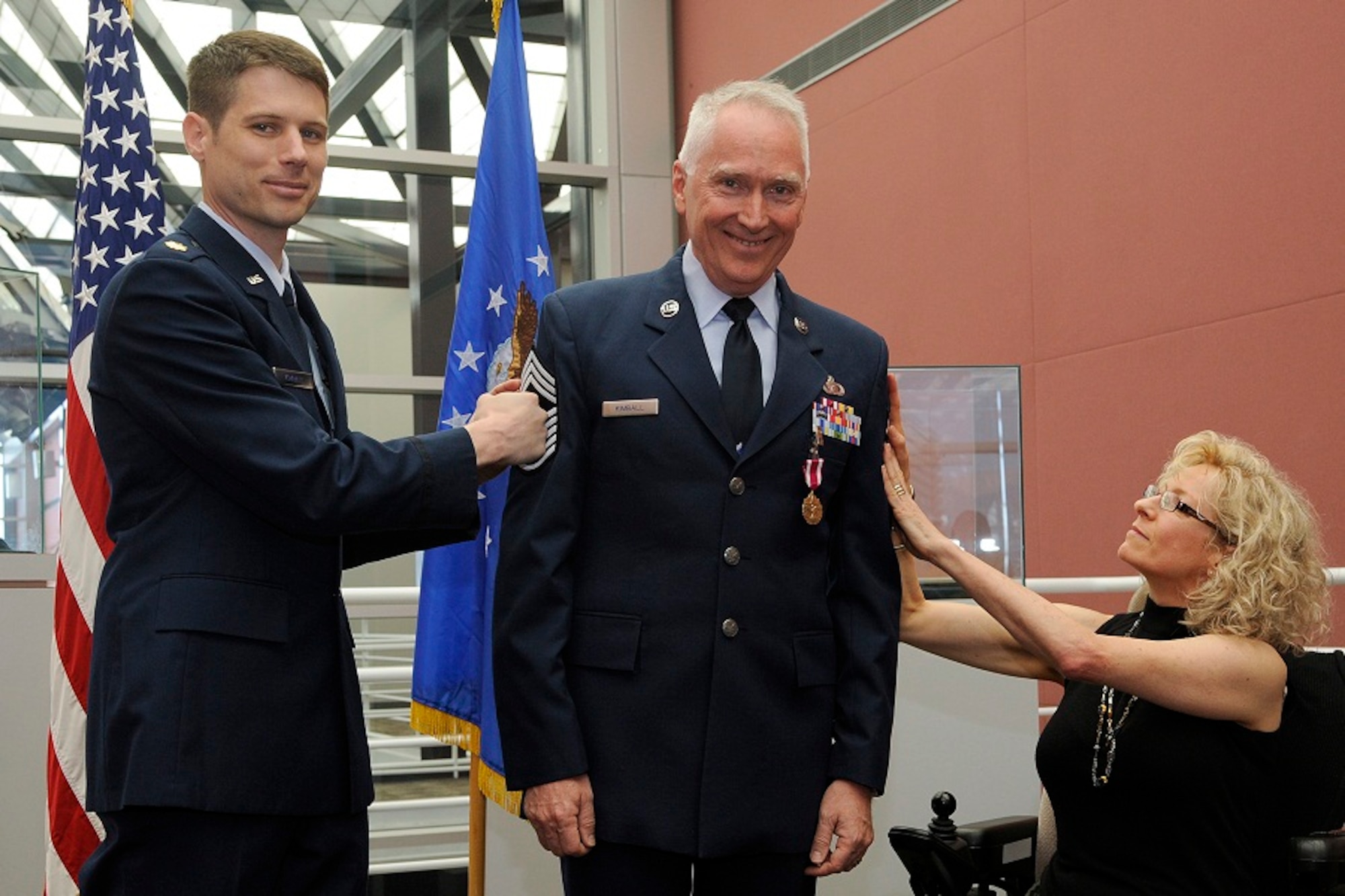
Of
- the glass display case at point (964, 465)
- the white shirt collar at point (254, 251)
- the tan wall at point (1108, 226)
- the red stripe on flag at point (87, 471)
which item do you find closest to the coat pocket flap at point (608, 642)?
the white shirt collar at point (254, 251)

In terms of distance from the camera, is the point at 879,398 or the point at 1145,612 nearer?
the point at 879,398

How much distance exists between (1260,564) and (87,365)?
224 cm

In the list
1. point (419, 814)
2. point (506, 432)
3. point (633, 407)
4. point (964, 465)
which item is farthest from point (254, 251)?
point (419, 814)

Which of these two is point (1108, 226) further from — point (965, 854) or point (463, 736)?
point (965, 854)

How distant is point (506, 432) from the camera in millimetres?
1621

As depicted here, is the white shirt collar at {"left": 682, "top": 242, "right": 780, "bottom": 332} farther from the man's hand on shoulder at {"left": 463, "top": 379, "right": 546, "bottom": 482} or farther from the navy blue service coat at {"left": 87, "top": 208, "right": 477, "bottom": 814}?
the navy blue service coat at {"left": 87, "top": 208, "right": 477, "bottom": 814}

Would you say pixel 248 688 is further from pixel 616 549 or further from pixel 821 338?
pixel 821 338

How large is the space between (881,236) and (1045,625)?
4.30m

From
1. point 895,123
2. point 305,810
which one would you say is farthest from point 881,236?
point 305,810

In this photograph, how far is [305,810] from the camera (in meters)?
1.49

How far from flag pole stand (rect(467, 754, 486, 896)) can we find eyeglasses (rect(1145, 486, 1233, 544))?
144cm

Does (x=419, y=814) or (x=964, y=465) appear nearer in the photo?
(x=964, y=465)

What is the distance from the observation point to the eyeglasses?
2.18 meters

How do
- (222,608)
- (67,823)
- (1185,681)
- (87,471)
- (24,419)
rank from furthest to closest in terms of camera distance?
1. (24,419)
2. (87,471)
3. (67,823)
4. (1185,681)
5. (222,608)
